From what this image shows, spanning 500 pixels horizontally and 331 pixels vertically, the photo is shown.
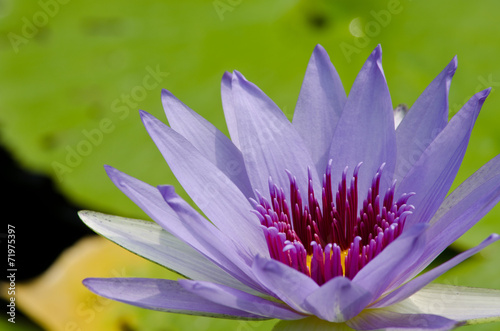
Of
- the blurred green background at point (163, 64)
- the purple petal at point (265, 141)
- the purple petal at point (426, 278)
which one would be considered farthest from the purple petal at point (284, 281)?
the blurred green background at point (163, 64)

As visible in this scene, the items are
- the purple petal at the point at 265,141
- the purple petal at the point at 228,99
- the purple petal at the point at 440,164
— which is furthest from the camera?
the purple petal at the point at 228,99

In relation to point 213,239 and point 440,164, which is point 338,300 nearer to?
point 213,239

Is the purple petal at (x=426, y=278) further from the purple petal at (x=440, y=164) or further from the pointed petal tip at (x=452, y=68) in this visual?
the pointed petal tip at (x=452, y=68)

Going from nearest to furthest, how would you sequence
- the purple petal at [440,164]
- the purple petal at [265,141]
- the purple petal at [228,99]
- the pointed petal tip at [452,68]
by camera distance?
the purple petal at [440,164] → the pointed petal tip at [452,68] → the purple petal at [265,141] → the purple petal at [228,99]

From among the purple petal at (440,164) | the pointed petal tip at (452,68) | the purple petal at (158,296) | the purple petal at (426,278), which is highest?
the pointed petal tip at (452,68)

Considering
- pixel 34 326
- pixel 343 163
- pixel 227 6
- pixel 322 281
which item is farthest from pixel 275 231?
pixel 227 6

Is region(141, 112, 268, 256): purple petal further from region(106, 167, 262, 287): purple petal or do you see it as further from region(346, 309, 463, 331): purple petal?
region(346, 309, 463, 331): purple petal

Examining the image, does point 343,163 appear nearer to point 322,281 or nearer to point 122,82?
point 322,281

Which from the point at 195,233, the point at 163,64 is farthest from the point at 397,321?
the point at 163,64
